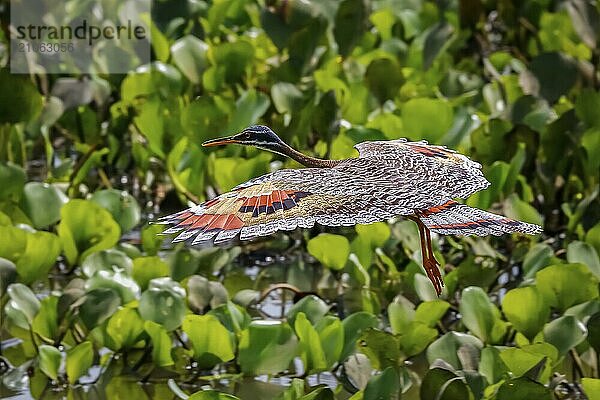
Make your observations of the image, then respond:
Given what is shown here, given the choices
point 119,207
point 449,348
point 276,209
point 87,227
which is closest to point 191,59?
point 119,207

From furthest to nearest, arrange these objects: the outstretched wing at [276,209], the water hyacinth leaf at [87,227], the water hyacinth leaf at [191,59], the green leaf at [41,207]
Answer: the water hyacinth leaf at [191,59]
the green leaf at [41,207]
the water hyacinth leaf at [87,227]
the outstretched wing at [276,209]

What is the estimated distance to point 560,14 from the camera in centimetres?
587

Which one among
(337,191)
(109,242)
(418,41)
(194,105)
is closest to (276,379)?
(109,242)

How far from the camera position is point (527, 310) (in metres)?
3.24

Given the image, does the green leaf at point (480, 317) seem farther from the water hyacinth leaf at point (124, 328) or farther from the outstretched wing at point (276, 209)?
the outstretched wing at point (276, 209)

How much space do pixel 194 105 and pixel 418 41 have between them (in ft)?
4.46

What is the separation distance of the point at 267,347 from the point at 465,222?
1.66 metres

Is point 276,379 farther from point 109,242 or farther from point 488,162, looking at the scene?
point 488,162

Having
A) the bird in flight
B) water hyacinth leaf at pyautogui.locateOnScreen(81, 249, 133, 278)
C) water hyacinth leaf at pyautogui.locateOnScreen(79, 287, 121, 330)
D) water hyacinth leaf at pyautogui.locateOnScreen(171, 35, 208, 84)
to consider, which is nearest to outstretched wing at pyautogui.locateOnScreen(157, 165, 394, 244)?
the bird in flight

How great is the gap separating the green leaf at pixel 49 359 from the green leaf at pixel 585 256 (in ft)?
4.06

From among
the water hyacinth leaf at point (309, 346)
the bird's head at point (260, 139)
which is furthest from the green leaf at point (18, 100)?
the bird's head at point (260, 139)

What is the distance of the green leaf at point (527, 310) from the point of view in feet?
10.6

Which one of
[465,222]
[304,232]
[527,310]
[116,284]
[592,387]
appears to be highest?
[465,222]

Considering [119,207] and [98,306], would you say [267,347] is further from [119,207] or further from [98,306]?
[119,207]
